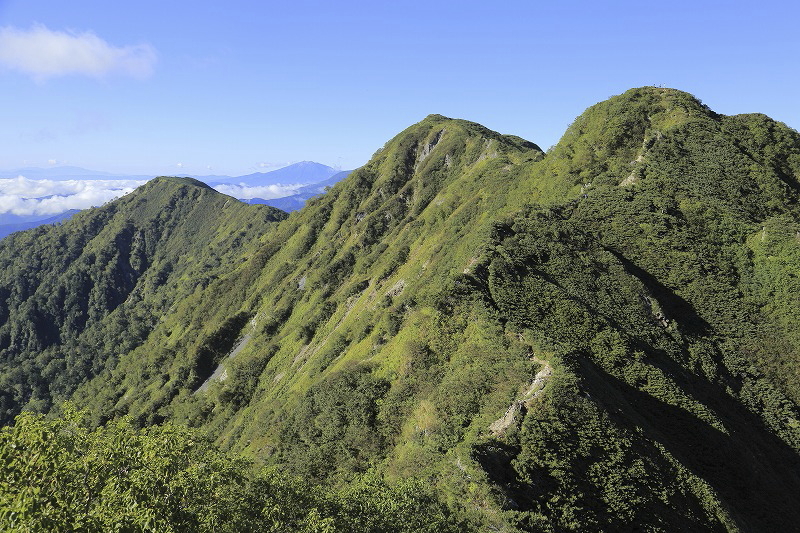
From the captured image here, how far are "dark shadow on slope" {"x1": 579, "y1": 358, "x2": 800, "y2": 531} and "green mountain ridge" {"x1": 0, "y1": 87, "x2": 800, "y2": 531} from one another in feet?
0.69

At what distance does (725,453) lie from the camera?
4466cm

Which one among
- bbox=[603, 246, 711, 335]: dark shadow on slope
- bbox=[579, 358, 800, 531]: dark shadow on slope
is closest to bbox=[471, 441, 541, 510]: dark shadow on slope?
bbox=[579, 358, 800, 531]: dark shadow on slope

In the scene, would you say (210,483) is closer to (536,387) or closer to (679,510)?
(536,387)

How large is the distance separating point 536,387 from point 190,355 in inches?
4792

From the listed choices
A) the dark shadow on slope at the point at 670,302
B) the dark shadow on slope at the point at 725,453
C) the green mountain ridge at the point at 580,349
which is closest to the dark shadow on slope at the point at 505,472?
the green mountain ridge at the point at 580,349

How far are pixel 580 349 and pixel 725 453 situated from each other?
52.5 feet

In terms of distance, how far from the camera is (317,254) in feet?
468

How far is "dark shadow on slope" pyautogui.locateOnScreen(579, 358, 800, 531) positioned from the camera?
41.3 metres

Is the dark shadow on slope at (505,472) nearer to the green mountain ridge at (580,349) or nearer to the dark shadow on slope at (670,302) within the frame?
the green mountain ridge at (580,349)

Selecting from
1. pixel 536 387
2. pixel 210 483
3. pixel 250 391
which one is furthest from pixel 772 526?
pixel 250 391

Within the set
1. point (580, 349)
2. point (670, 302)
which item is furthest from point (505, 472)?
point (670, 302)

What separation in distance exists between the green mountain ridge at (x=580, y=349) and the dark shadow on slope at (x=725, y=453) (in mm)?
209

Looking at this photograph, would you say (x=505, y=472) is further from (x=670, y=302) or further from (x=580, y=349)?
(x=670, y=302)

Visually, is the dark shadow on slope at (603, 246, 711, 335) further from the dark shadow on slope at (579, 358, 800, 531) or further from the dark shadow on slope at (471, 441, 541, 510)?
the dark shadow on slope at (471, 441, 541, 510)
